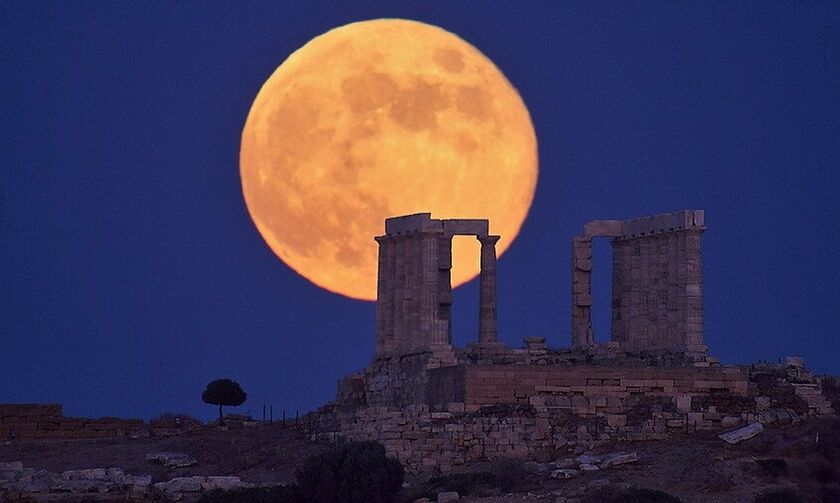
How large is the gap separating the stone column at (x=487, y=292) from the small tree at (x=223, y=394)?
1086 centimetres

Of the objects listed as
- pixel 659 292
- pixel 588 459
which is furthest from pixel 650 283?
pixel 588 459

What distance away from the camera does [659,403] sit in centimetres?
7200

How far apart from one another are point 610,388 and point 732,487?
1012 cm

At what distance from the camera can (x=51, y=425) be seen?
84.2 meters

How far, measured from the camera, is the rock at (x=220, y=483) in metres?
67.5

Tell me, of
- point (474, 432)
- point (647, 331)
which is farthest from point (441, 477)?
point (647, 331)

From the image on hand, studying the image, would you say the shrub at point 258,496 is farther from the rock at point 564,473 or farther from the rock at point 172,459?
the rock at point 172,459

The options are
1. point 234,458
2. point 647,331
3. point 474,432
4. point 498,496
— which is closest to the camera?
point 498,496

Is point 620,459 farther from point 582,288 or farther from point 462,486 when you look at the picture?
point 582,288

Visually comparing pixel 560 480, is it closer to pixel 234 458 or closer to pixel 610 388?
pixel 610 388

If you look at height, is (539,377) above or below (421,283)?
below

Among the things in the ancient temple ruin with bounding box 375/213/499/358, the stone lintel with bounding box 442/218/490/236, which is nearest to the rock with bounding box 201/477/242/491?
the ancient temple ruin with bounding box 375/213/499/358

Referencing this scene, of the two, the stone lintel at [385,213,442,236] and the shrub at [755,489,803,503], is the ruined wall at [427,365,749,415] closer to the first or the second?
the stone lintel at [385,213,442,236]

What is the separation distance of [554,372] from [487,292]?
10240 millimetres
